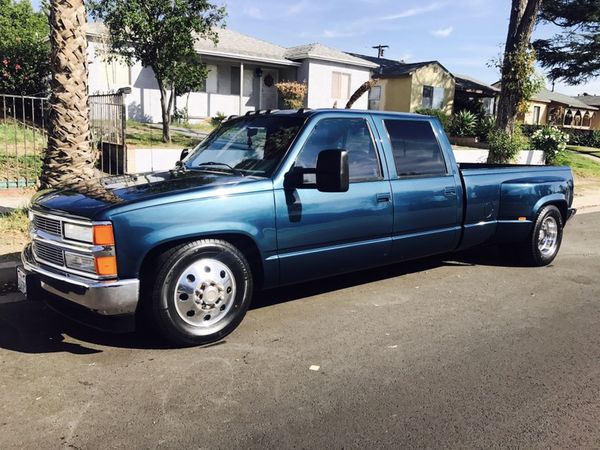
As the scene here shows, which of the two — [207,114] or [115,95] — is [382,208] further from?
[207,114]

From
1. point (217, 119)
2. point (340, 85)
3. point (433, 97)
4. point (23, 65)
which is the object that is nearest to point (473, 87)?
point (433, 97)

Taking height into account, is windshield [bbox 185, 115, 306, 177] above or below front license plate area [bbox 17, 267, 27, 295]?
above

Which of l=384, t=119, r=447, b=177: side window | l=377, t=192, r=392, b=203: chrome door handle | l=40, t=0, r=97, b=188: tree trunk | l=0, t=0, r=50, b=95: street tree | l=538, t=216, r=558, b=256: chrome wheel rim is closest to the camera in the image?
l=377, t=192, r=392, b=203: chrome door handle

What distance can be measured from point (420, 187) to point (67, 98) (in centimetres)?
512

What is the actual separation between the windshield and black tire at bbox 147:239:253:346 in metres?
0.83

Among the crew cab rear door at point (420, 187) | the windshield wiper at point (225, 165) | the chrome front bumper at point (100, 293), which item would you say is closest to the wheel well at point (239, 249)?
the chrome front bumper at point (100, 293)

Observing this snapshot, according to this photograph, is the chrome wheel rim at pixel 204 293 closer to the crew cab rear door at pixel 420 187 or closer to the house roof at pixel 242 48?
the crew cab rear door at pixel 420 187

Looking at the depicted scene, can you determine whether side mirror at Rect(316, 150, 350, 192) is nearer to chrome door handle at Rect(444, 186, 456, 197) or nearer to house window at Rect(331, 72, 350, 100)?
chrome door handle at Rect(444, 186, 456, 197)

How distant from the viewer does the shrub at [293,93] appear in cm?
2456

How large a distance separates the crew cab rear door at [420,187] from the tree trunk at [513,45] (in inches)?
434

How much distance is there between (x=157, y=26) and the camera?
14.4m

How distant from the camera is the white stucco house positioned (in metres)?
21.7

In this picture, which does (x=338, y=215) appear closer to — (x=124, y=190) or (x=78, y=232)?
(x=124, y=190)

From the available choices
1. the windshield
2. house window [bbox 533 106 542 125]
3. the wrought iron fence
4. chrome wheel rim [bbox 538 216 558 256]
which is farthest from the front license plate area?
house window [bbox 533 106 542 125]
